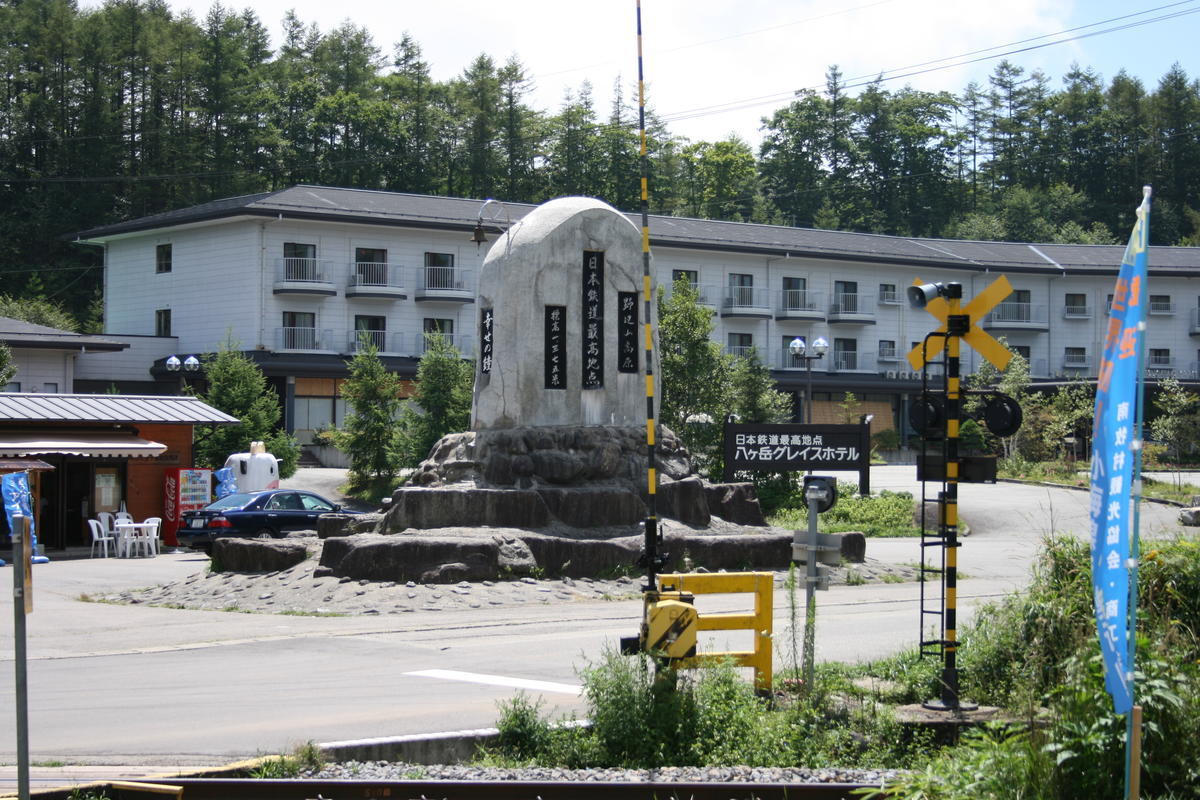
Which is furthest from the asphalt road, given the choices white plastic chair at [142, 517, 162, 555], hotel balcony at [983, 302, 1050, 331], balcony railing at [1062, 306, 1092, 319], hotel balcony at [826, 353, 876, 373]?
balcony railing at [1062, 306, 1092, 319]

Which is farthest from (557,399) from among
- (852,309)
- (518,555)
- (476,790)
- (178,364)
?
(852,309)

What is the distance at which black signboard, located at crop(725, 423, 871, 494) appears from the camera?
30641mm

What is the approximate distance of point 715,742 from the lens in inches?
336

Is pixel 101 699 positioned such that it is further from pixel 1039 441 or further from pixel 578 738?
pixel 1039 441

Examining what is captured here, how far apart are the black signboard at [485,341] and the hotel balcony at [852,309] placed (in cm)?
4109

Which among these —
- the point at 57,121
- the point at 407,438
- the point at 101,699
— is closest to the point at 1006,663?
the point at 101,699

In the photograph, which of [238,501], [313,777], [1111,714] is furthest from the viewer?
[238,501]

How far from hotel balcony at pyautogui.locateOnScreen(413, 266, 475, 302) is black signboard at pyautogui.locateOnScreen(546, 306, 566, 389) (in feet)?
102

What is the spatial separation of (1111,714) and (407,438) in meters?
35.6

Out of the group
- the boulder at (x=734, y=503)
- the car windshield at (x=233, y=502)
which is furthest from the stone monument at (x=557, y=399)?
the car windshield at (x=233, y=502)

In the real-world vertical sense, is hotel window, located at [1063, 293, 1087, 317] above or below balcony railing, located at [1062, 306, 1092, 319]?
above

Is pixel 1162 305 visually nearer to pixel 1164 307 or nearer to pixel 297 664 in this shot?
pixel 1164 307

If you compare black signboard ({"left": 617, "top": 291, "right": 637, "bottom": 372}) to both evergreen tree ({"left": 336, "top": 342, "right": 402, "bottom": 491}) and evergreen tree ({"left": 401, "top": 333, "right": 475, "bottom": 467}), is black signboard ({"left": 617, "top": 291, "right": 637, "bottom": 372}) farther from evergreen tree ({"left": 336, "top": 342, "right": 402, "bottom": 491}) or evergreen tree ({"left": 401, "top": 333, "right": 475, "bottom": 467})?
evergreen tree ({"left": 336, "top": 342, "right": 402, "bottom": 491})

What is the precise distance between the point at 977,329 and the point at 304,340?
43755 millimetres
